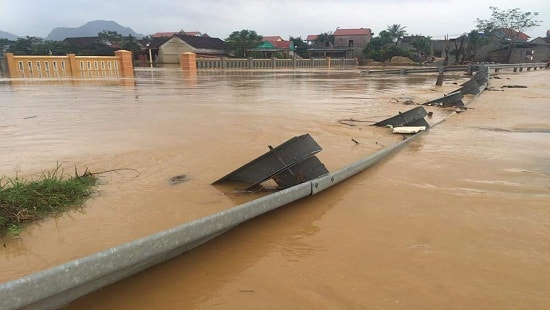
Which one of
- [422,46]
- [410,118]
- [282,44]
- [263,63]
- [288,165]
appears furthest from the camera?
[282,44]

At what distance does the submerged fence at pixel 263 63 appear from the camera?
4044 cm

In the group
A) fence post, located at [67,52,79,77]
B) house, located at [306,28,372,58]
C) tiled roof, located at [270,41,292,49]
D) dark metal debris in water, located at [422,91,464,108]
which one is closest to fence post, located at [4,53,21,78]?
fence post, located at [67,52,79,77]

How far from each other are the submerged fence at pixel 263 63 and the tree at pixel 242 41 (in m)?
6.68

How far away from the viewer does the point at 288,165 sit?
3537 millimetres

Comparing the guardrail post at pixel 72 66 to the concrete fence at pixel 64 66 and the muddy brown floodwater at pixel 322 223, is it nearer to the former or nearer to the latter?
the concrete fence at pixel 64 66

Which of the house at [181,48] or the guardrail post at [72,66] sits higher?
the house at [181,48]

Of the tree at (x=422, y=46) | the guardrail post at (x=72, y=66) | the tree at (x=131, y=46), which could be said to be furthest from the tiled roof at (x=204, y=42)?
the tree at (x=422, y=46)

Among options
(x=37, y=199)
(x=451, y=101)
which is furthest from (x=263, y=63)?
(x=37, y=199)

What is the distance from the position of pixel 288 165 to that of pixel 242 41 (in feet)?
164

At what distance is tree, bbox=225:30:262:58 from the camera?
166 ft

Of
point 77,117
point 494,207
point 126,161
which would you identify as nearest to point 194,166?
point 126,161

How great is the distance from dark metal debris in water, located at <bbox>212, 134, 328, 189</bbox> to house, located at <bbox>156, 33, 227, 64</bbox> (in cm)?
5020

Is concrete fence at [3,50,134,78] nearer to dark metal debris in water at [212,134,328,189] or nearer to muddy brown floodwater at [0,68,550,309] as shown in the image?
muddy brown floodwater at [0,68,550,309]

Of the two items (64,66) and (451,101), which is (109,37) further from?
(451,101)
